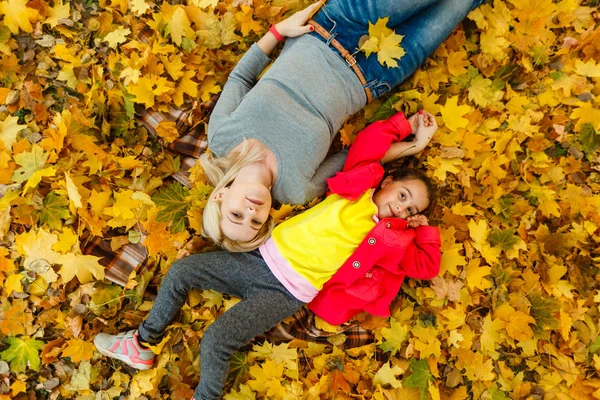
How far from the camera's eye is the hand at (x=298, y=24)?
2.66 m

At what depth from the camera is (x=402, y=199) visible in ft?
8.30

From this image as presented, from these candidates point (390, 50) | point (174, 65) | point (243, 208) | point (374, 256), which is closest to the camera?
point (243, 208)

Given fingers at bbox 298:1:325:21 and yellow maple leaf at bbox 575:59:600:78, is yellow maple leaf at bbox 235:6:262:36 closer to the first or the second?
fingers at bbox 298:1:325:21

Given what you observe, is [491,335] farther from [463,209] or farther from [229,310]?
[229,310]

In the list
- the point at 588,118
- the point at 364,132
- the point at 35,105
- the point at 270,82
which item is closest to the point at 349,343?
the point at 364,132

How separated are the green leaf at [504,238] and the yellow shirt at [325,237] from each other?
Answer: 82cm

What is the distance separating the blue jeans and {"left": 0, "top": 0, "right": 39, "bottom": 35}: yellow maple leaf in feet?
6.37

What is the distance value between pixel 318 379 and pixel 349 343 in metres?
0.30

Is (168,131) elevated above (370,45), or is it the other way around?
(370,45)

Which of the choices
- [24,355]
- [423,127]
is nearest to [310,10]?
[423,127]

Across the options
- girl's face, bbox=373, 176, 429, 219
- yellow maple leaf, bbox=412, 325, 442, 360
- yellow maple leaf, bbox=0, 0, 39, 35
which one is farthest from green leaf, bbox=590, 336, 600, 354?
yellow maple leaf, bbox=0, 0, 39, 35

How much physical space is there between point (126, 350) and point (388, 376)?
1.61 metres

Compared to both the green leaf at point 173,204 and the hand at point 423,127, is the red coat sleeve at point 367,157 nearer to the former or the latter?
the hand at point 423,127

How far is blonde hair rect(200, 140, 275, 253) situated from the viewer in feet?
7.96
